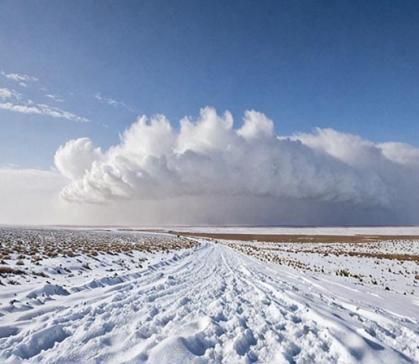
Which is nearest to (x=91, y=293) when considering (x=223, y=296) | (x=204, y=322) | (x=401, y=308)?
(x=223, y=296)

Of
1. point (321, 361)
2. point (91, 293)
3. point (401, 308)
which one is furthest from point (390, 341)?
point (91, 293)

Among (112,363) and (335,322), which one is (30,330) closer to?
(112,363)

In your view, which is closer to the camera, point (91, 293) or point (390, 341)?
point (390, 341)

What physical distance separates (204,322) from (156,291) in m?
4.22

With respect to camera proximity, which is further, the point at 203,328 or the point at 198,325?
the point at 198,325

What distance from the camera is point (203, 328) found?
6203 millimetres

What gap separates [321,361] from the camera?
15.9 feet

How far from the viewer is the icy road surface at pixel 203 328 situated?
492cm

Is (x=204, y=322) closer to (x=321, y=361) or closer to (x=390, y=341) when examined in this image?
(x=321, y=361)

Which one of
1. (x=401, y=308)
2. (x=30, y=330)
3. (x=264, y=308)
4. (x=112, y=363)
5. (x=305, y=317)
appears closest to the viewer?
(x=112, y=363)

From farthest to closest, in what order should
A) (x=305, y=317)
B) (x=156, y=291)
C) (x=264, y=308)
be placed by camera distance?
(x=156, y=291)
(x=264, y=308)
(x=305, y=317)

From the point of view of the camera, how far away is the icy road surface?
492 centimetres

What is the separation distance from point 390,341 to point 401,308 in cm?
426

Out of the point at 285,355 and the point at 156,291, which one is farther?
the point at 156,291
